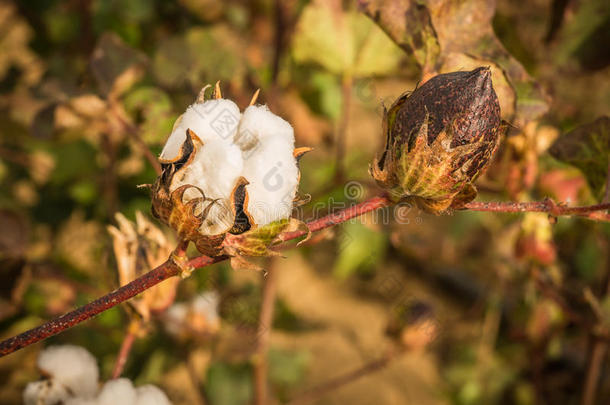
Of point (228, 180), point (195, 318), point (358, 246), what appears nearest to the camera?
point (228, 180)

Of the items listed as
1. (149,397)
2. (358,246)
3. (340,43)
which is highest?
(340,43)

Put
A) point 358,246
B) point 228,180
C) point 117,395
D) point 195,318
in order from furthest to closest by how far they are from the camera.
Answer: point 358,246, point 195,318, point 117,395, point 228,180

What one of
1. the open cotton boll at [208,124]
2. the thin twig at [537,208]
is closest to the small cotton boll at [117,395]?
the open cotton boll at [208,124]

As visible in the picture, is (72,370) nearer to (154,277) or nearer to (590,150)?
(154,277)

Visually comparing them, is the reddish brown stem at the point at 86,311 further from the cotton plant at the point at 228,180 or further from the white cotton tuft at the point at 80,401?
the white cotton tuft at the point at 80,401

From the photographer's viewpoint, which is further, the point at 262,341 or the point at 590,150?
the point at 262,341

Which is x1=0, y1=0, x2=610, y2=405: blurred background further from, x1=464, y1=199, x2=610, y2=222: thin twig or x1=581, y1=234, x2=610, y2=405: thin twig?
x1=464, y1=199, x2=610, y2=222: thin twig

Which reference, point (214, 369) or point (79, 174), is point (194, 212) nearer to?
point (214, 369)

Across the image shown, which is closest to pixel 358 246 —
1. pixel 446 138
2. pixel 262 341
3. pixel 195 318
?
pixel 262 341
